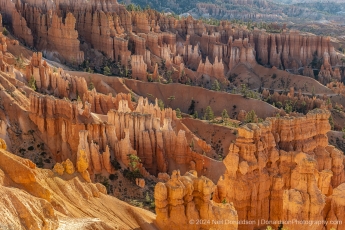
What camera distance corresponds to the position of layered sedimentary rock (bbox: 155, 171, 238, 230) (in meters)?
22.7

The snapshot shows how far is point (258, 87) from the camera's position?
292ft

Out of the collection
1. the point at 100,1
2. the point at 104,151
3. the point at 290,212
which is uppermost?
the point at 100,1

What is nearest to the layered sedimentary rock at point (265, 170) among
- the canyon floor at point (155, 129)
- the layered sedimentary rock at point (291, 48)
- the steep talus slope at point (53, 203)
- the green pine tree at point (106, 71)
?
the canyon floor at point (155, 129)

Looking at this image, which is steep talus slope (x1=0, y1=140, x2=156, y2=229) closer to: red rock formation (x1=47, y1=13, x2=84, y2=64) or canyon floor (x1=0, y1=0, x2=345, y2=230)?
canyon floor (x1=0, y1=0, x2=345, y2=230)

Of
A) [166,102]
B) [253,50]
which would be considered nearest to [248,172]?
[166,102]

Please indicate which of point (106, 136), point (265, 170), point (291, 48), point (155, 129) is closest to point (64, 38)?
point (155, 129)

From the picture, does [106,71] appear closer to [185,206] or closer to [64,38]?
[64,38]

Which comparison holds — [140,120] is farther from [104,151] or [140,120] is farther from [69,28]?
[69,28]

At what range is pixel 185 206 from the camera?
23188 millimetres

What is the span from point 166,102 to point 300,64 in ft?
138

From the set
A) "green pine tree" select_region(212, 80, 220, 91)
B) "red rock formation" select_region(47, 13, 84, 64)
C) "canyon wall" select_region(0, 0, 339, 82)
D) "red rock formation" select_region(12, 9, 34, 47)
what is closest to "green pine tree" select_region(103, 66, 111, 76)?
"canyon wall" select_region(0, 0, 339, 82)

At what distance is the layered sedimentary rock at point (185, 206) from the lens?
22719 millimetres

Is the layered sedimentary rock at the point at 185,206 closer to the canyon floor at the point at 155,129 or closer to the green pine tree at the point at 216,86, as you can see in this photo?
the canyon floor at the point at 155,129

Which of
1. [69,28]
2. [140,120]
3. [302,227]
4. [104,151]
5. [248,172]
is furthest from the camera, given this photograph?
[69,28]
